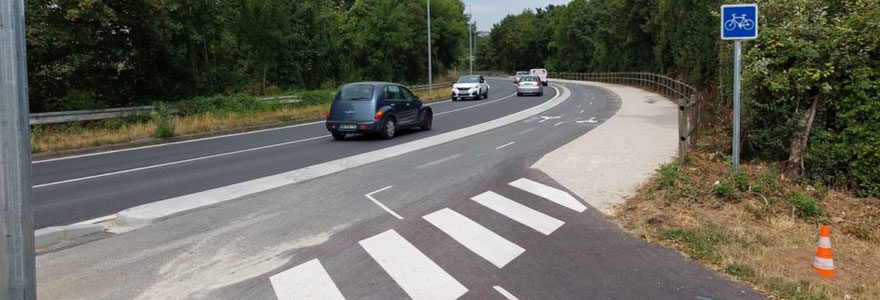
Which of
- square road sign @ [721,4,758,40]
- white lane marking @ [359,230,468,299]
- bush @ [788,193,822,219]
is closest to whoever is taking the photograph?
white lane marking @ [359,230,468,299]

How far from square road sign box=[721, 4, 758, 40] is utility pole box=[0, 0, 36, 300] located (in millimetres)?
8133

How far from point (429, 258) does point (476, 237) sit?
0.96 m

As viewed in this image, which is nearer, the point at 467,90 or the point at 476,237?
the point at 476,237

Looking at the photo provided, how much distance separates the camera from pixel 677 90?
30.3 metres

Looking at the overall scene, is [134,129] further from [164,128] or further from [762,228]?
[762,228]

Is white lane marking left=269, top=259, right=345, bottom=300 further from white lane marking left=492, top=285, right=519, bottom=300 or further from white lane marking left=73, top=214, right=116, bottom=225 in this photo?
white lane marking left=73, top=214, right=116, bottom=225

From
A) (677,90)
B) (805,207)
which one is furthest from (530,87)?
(805,207)

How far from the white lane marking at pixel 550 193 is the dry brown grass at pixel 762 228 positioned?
0.68 metres

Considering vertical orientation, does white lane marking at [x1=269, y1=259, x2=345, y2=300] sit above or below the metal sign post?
below

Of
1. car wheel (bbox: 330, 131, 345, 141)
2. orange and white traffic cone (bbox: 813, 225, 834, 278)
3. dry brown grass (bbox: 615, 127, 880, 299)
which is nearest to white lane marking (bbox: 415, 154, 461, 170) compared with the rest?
dry brown grass (bbox: 615, 127, 880, 299)

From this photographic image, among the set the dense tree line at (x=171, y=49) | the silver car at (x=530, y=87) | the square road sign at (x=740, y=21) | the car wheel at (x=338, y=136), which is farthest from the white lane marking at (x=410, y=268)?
the silver car at (x=530, y=87)

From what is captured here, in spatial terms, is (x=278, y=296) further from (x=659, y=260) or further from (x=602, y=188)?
(x=602, y=188)

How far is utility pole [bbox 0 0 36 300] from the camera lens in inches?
143

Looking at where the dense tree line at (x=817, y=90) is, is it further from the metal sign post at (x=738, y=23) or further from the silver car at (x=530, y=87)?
the silver car at (x=530, y=87)
